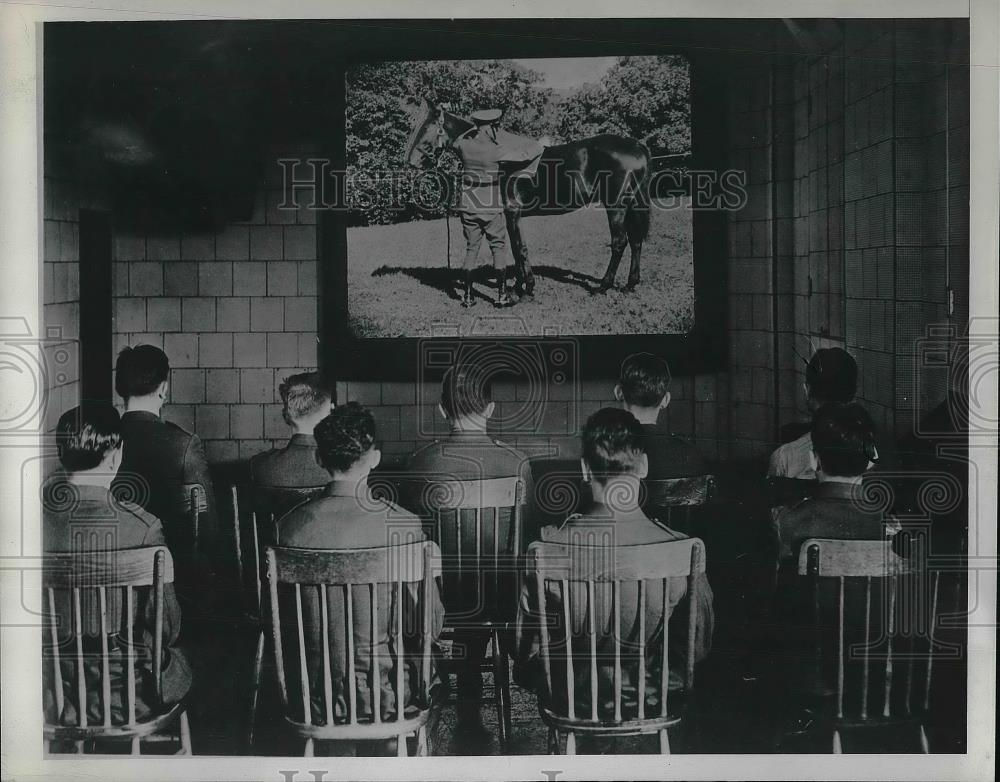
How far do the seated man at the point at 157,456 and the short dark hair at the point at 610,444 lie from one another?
847 mm

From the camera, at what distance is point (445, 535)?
6.56ft

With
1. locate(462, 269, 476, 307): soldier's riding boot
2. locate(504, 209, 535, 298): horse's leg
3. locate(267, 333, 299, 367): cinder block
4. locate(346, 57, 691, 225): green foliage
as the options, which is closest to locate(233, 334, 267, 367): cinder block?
locate(267, 333, 299, 367): cinder block

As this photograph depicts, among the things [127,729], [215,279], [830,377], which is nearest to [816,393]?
[830,377]

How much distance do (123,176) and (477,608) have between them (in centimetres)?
122

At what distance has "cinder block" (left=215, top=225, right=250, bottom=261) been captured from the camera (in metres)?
1.99

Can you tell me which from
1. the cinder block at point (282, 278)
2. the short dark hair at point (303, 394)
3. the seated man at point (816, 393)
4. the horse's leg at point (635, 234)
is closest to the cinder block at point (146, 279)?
the cinder block at point (282, 278)

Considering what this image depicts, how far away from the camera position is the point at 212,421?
6.59ft

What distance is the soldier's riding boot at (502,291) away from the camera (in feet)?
6.53

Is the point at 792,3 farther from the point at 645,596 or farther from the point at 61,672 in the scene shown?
the point at 61,672

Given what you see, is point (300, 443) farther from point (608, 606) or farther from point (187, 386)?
point (608, 606)

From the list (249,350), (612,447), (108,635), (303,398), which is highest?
(249,350)

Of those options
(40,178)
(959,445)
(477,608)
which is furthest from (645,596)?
(40,178)

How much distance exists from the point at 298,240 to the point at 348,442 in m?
0.45

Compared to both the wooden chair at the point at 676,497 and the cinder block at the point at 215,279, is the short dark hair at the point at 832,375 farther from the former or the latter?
the cinder block at the point at 215,279
